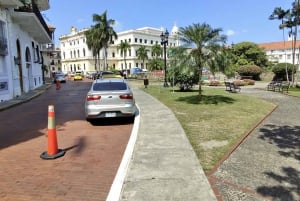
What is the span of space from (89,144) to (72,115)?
4.86 meters

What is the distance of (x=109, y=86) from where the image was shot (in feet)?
32.6

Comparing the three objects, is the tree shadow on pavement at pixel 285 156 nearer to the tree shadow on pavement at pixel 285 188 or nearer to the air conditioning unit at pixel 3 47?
the tree shadow on pavement at pixel 285 188

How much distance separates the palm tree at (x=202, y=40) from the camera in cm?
1348

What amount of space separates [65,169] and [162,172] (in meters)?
1.84

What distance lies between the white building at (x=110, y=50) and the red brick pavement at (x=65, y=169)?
9480 cm

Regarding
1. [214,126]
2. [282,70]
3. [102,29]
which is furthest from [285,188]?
[102,29]

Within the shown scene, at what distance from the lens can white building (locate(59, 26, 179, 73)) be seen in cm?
10212

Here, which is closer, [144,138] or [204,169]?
[204,169]

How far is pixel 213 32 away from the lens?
1355cm

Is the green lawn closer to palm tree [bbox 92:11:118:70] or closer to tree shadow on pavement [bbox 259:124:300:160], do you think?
tree shadow on pavement [bbox 259:124:300:160]

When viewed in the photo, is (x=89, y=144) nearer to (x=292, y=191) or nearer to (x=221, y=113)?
(x=292, y=191)

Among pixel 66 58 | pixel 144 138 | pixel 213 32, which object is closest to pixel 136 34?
pixel 66 58

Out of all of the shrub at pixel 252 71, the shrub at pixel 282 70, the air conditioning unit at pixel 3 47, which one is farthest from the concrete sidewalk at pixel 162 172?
the shrub at pixel 252 71

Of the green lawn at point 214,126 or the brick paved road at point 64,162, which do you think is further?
the green lawn at point 214,126
